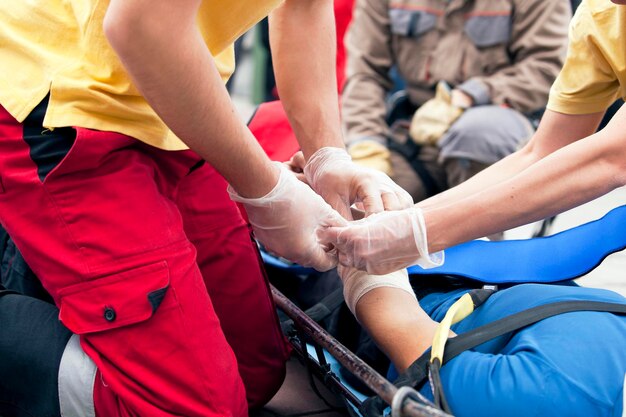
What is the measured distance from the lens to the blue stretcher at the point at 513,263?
1479mm

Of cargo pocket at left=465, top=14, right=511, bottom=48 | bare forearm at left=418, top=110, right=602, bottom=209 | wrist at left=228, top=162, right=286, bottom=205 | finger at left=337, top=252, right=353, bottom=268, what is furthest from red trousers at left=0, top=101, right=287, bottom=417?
cargo pocket at left=465, top=14, right=511, bottom=48

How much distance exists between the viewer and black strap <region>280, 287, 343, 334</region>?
5.58 ft

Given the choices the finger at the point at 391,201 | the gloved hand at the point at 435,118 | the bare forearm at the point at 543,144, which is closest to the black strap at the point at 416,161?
the gloved hand at the point at 435,118

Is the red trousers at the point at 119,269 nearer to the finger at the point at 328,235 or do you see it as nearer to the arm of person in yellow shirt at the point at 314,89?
the finger at the point at 328,235

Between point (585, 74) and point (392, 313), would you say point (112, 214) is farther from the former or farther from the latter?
point (585, 74)

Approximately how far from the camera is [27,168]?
4.24 ft

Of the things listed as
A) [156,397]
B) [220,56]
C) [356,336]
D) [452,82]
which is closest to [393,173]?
[452,82]

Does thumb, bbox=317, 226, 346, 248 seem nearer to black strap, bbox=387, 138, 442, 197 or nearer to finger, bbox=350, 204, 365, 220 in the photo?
finger, bbox=350, 204, 365, 220

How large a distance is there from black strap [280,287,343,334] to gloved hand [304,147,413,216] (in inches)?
8.3

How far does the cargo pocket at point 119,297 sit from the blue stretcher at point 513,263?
32cm

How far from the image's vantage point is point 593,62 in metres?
Answer: 1.75

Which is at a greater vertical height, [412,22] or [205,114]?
[205,114]

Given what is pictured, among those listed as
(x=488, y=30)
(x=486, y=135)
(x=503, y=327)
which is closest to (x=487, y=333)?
(x=503, y=327)

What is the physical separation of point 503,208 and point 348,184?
0.33 m
